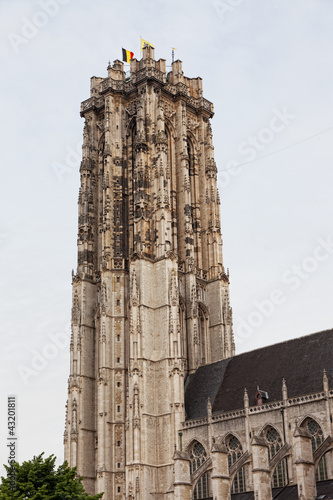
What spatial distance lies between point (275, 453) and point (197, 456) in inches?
258

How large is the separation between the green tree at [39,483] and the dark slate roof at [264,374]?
626 inches

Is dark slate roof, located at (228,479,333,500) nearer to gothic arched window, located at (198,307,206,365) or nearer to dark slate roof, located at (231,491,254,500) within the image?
dark slate roof, located at (231,491,254,500)

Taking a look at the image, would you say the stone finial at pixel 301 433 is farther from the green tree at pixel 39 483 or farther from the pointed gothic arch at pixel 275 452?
the green tree at pixel 39 483

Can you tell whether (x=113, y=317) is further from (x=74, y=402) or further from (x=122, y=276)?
(x=74, y=402)

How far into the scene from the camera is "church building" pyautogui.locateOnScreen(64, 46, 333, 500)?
43.4 metres

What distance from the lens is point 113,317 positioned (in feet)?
181

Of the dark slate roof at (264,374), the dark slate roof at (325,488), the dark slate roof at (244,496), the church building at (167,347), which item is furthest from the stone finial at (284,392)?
the dark slate roof at (244,496)

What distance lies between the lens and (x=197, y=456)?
1902 inches

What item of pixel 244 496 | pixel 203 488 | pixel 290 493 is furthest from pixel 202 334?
pixel 290 493

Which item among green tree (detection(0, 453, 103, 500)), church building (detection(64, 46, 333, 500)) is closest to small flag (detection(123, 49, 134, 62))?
church building (detection(64, 46, 333, 500))

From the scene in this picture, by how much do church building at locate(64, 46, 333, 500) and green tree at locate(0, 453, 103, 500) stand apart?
10.5 metres

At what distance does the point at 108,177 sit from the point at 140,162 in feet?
10.0

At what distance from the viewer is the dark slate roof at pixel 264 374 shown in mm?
45469

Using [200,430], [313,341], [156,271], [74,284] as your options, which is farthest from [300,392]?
[74,284]
